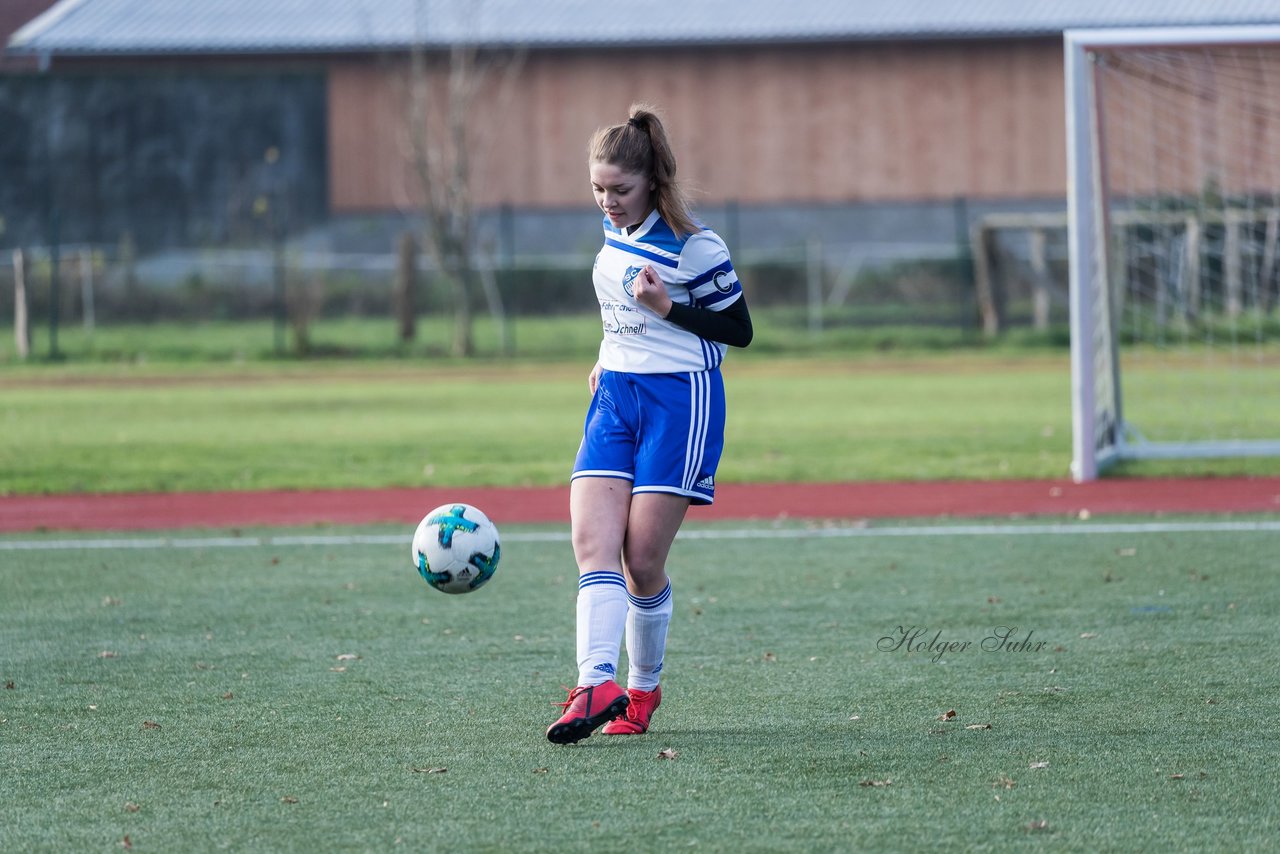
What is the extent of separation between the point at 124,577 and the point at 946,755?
5275 millimetres

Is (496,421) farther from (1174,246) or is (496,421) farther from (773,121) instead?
(773,121)

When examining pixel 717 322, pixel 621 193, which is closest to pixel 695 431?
pixel 717 322

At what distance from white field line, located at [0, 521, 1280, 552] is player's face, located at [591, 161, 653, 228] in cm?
496

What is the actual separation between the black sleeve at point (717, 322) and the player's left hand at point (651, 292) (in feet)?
0.10

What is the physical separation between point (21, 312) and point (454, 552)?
2356 cm

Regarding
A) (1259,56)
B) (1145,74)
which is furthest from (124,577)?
(1259,56)

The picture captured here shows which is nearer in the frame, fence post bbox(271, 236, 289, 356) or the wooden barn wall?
fence post bbox(271, 236, 289, 356)

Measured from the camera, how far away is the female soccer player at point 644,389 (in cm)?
496

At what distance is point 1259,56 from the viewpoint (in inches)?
611

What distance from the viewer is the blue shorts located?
501 centimetres

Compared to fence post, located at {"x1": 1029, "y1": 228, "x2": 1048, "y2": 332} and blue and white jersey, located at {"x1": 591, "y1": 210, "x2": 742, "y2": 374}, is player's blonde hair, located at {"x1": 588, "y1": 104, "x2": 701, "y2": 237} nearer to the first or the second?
blue and white jersey, located at {"x1": 591, "y1": 210, "x2": 742, "y2": 374}

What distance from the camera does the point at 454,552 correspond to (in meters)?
5.46

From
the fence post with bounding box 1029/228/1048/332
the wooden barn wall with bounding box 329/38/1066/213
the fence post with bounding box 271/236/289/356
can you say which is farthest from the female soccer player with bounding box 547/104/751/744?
the wooden barn wall with bounding box 329/38/1066/213

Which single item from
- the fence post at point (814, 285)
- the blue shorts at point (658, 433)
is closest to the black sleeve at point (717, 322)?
the blue shorts at point (658, 433)
